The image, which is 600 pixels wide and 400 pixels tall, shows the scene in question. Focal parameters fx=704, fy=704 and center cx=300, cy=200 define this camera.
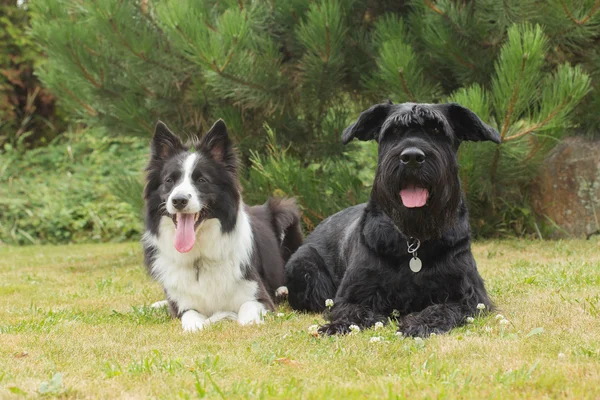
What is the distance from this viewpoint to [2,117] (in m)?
15.1

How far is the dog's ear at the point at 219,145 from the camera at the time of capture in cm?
511

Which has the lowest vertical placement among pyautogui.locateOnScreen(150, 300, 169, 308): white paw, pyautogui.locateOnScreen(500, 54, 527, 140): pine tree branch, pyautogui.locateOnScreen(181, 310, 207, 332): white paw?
pyautogui.locateOnScreen(150, 300, 169, 308): white paw

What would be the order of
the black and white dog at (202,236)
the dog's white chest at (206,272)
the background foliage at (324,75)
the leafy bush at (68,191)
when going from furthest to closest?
1. the leafy bush at (68,191)
2. the background foliage at (324,75)
3. the dog's white chest at (206,272)
4. the black and white dog at (202,236)

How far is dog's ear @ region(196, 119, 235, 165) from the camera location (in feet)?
16.8

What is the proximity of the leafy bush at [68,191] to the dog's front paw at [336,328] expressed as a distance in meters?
7.61

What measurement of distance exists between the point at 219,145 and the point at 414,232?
177 centimetres

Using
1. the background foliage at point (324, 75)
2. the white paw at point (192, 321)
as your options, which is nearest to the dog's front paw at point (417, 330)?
the white paw at point (192, 321)

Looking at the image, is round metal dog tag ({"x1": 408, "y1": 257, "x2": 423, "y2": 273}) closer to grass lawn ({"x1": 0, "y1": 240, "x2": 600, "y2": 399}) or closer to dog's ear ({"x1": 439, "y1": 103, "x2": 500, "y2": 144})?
grass lawn ({"x1": 0, "y1": 240, "x2": 600, "y2": 399})

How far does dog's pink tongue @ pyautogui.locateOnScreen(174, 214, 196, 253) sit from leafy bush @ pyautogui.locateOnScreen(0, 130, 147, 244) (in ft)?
21.3

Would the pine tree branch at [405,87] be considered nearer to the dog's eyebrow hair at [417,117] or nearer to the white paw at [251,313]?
the white paw at [251,313]

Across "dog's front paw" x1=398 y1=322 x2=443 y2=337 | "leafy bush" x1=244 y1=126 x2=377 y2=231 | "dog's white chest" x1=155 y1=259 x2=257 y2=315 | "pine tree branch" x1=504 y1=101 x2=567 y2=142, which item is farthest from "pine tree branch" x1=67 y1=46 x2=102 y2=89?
"dog's front paw" x1=398 y1=322 x2=443 y2=337

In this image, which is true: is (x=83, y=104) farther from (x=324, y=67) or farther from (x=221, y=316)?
(x=221, y=316)

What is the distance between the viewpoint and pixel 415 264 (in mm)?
4188

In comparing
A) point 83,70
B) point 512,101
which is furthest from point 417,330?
point 83,70
